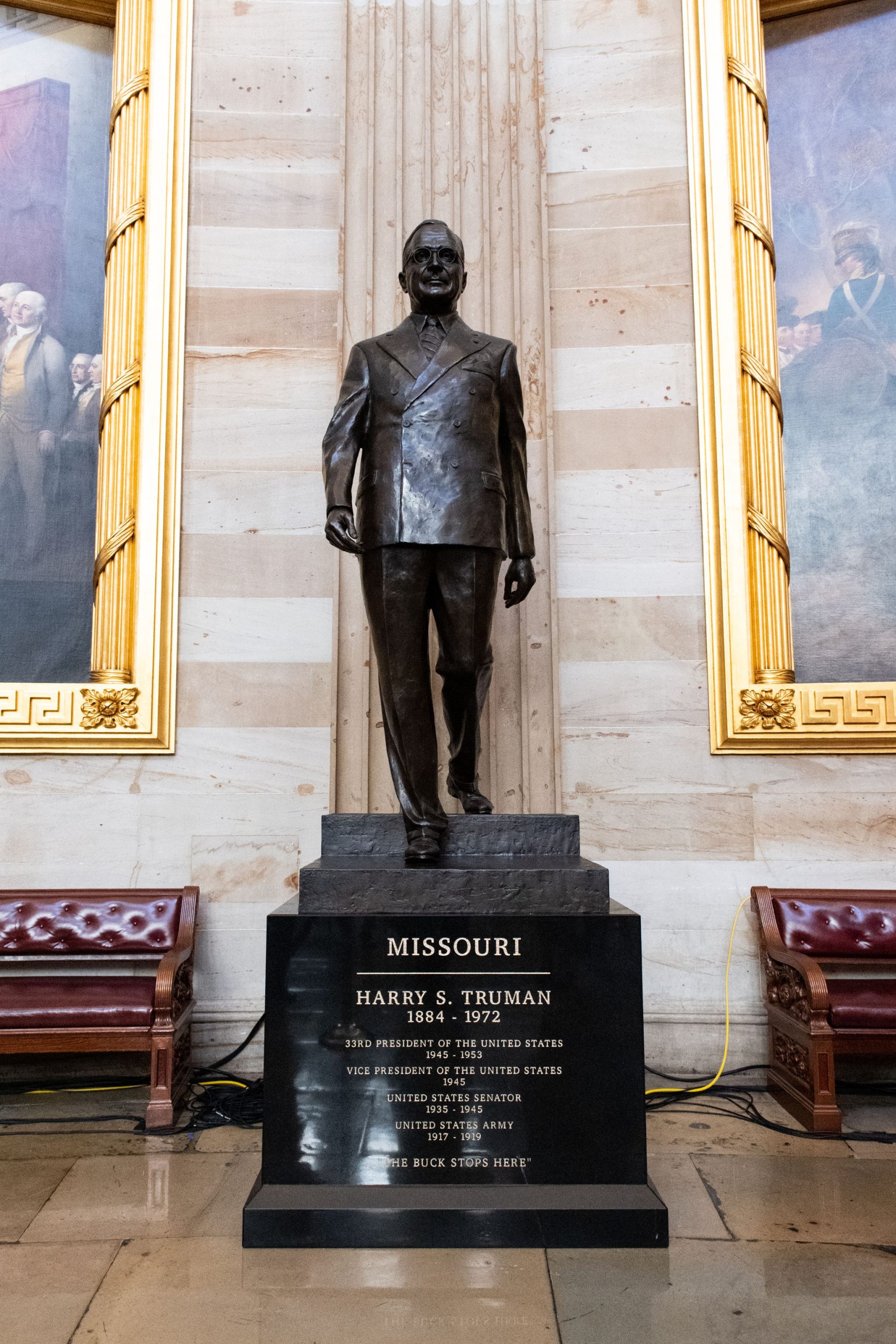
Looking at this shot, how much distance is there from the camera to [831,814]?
533 centimetres

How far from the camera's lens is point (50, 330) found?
19.6 feet

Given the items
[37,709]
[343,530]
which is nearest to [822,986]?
[343,530]

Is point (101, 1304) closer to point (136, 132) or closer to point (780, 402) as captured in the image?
point (780, 402)

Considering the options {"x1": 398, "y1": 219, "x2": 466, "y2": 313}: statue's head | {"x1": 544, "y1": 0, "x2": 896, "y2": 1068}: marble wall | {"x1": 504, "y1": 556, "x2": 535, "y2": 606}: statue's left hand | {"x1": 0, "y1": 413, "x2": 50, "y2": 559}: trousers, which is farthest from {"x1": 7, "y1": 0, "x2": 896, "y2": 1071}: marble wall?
{"x1": 398, "y1": 219, "x2": 466, "y2": 313}: statue's head

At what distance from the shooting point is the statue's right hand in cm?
368

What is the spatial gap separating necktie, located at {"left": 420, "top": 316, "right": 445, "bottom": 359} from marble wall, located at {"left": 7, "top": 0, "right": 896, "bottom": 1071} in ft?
5.93

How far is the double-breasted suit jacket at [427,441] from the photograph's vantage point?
3717mm

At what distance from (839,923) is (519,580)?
2.50 metres

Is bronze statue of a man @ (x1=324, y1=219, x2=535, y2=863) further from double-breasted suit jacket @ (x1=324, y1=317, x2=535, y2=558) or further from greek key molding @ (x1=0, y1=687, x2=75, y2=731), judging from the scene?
greek key molding @ (x1=0, y1=687, x2=75, y2=731)

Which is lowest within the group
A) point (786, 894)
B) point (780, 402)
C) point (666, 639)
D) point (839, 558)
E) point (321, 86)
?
point (786, 894)

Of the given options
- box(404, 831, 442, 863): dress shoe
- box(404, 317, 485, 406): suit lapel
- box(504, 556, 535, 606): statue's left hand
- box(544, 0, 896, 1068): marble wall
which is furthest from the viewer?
box(544, 0, 896, 1068): marble wall

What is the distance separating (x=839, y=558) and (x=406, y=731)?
10.9 feet

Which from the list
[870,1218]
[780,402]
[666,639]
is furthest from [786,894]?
[780,402]

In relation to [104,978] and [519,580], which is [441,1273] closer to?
[519,580]
